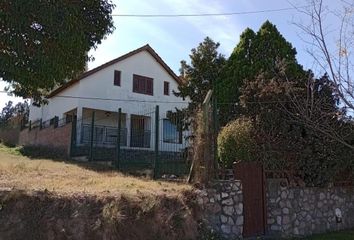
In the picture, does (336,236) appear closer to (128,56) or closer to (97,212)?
(97,212)

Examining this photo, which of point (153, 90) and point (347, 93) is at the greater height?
point (153, 90)

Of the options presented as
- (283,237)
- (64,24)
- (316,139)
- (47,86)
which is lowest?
(283,237)

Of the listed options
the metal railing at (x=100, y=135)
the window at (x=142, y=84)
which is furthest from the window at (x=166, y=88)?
the metal railing at (x=100, y=135)

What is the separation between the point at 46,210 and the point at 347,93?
6.35 m

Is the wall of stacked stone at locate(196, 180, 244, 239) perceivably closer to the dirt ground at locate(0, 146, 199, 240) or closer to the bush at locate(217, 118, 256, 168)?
the dirt ground at locate(0, 146, 199, 240)

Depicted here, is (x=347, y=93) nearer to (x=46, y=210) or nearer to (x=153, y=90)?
(x=46, y=210)

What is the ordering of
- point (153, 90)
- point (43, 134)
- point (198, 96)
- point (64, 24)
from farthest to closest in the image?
point (153, 90)
point (43, 134)
point (198, 96)
point (64, 24)

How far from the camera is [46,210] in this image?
877 cm

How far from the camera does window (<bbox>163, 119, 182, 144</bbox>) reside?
14.1 metres

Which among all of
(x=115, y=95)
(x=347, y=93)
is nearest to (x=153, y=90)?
(x=115, y=95)

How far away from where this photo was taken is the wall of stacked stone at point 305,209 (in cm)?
1218

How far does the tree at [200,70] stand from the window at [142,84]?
741 cm

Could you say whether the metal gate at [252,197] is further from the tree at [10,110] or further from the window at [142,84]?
the tree at [10,110]

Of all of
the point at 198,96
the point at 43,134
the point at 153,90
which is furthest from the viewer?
the point at 153,90
